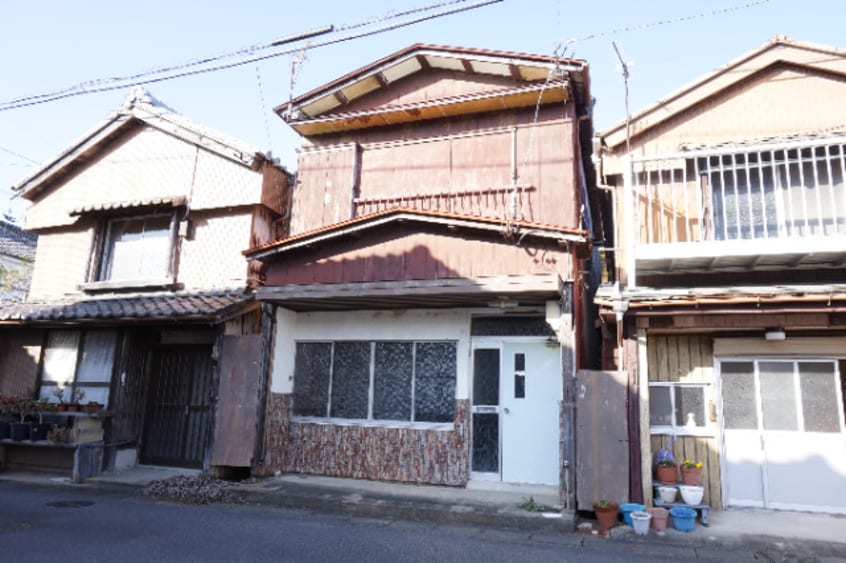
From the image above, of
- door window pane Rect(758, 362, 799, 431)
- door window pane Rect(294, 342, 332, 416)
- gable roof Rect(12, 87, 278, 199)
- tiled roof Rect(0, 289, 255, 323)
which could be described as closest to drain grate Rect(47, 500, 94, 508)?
tiled roof Rect(0, 289, 255, 323)

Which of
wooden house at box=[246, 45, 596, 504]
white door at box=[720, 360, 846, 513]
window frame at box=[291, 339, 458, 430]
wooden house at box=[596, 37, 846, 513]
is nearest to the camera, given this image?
wooden house at box=[596, 37, 846, 513]

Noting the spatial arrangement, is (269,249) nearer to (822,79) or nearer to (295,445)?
(295,445)

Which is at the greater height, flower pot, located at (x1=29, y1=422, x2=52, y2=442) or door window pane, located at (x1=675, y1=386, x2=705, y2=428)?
door window pane, located at (x1=675, y1=386, x2=705, y2=428)

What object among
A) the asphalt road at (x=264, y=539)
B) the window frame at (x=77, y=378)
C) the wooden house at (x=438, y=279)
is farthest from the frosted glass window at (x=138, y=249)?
the asphalt road at (x=264, y=539)

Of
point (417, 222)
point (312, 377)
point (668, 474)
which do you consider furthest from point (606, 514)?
point (312, 377)

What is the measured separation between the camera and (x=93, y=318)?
32.9ft

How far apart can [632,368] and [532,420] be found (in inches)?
72.5

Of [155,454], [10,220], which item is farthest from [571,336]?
[10,220]

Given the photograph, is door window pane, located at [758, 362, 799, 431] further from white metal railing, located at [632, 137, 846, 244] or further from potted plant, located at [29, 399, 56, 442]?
potted plant, located at [29, 399, 56, 442]

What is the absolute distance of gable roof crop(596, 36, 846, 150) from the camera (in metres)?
8.30

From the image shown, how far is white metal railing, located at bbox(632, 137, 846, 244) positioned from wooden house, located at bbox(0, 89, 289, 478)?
268 inches

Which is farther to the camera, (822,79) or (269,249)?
(269,249)

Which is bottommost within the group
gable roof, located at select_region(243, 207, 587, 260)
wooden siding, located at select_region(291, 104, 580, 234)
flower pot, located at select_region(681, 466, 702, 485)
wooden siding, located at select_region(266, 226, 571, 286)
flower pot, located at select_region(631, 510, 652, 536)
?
flower pot, located at select_region(631, 510, 652, 536)

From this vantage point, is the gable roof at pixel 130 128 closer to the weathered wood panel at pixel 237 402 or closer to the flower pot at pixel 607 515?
the weathered wood panel at pixel 237 402
